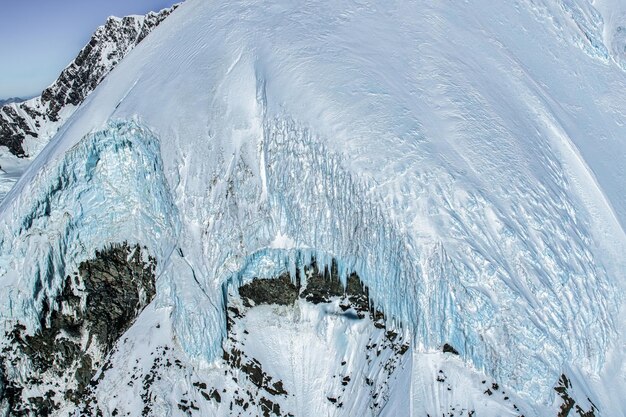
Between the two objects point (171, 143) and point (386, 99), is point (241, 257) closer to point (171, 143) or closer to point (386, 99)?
point (171, 143)

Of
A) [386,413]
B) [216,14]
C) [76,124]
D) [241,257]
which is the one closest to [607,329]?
[386,413]

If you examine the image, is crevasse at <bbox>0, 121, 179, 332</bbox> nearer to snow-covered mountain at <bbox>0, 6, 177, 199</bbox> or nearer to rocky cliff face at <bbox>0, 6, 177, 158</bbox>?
snow-covered mountain at <bbox>0, 6, 177, 199</bbox>

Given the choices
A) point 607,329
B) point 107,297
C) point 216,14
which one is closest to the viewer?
point 607,329

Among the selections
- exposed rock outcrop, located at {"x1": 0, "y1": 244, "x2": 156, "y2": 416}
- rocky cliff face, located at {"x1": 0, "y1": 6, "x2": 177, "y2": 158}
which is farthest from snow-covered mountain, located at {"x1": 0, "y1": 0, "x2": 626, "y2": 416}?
rocky cliff face, located at {"x1": 0, "y1": 6, "x2": 177, "y2": 158}

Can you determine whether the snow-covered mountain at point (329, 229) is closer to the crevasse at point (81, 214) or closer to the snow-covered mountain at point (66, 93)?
the crevasse at point (81, 214)

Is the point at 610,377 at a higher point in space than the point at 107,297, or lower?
→ higher

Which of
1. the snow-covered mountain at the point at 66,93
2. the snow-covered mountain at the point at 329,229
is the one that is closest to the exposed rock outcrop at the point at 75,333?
the snow-covered mountain at the point at 329,229

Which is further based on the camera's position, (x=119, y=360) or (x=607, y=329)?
(x=119, y=360)
